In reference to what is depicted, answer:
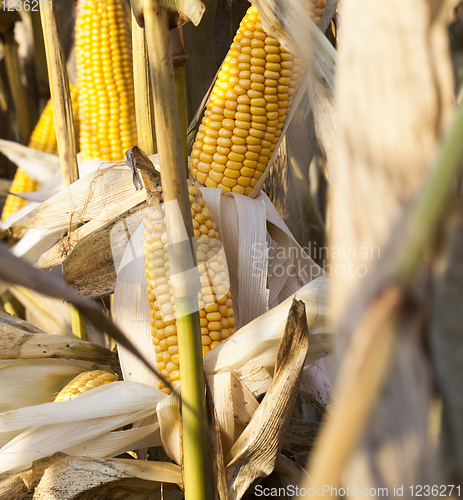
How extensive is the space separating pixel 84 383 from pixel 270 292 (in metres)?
0.19

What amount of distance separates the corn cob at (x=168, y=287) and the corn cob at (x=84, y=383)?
72 mm

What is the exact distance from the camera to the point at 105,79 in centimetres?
60

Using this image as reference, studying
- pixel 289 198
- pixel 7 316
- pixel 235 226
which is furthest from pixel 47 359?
pixel 289 198

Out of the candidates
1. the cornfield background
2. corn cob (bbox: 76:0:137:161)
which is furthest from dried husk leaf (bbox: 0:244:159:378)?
corn cob (bbox: 76:0:137:161)

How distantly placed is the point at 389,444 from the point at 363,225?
6 centimetres

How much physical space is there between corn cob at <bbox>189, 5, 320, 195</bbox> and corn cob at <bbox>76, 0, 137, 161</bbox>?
0.75ft

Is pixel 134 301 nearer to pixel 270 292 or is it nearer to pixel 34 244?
pixel 270 292

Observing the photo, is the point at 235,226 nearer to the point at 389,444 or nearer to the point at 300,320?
the point at 300,320

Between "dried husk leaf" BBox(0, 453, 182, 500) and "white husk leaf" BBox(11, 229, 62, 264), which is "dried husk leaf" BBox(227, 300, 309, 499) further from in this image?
"white husk leaf" BBox(11, 229, 62, 264)

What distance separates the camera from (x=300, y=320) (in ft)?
0.81

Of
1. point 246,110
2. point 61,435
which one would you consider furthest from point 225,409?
point 246,110

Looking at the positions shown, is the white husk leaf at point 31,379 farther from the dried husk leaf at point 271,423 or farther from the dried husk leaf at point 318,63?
the dried husk leaf at point 318,63

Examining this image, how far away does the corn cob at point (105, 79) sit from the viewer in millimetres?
590

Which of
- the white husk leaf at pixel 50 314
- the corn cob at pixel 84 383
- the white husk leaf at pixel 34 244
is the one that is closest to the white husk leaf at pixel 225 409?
the corn cob at pixel 84 383
